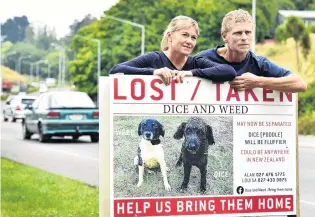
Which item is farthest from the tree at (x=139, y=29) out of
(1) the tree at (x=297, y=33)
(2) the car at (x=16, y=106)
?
(2) the car at (x=16, y=106)

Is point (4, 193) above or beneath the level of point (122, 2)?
beneath

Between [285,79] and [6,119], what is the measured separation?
157ft

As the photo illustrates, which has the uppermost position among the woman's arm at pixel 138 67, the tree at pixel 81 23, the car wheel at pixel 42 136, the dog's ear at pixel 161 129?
the tree at pixel 81 23

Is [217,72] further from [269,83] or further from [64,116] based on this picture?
[64,116]

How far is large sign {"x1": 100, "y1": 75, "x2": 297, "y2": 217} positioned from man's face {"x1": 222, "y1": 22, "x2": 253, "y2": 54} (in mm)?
283

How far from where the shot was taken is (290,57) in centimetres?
5484

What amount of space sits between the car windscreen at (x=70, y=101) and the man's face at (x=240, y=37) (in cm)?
2068

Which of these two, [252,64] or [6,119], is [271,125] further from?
[6,119]

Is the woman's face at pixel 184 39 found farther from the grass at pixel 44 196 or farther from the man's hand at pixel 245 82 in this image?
the grass at pixel 44 196

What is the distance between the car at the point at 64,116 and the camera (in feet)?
82.1

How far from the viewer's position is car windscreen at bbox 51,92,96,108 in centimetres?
2547

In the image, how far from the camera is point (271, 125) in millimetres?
4594

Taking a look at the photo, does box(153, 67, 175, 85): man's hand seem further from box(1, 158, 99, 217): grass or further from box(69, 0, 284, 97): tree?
box(69, 0, 284, 97): tree

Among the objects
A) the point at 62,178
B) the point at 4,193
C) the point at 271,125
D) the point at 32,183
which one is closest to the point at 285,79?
the point at 271,125
